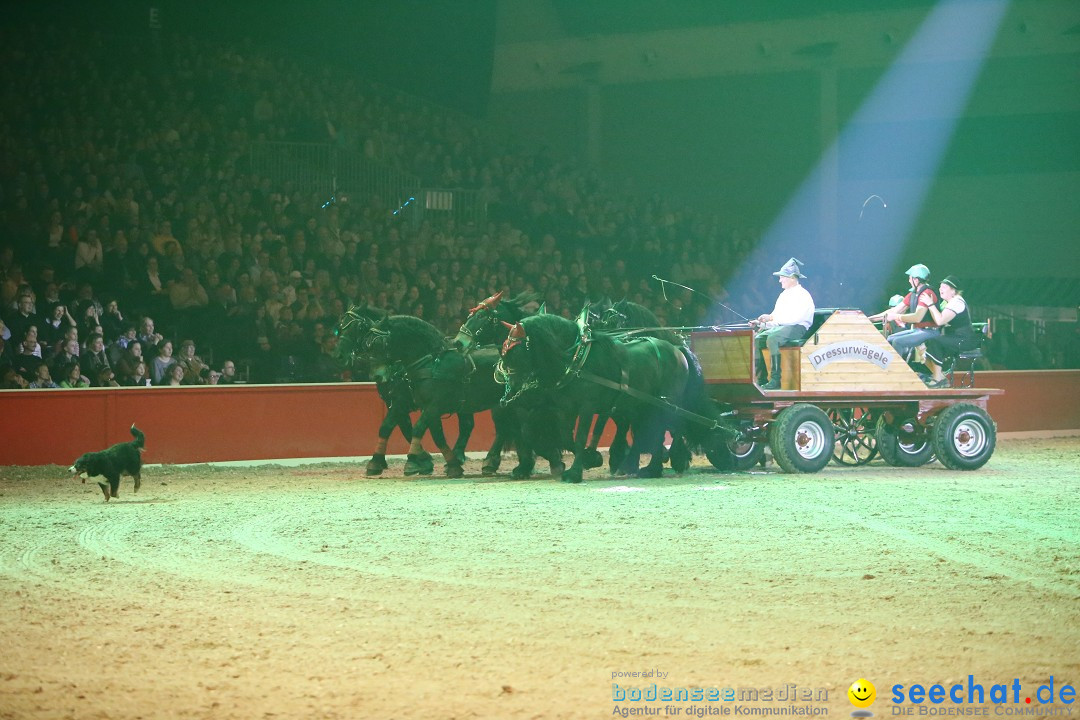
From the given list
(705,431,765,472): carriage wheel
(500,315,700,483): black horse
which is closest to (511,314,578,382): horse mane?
(500,315,700,483): black horse

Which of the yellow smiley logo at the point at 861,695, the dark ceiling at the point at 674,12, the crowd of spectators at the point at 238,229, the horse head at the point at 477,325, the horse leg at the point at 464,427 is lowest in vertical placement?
the yellow smiley logo at the point at 861,695

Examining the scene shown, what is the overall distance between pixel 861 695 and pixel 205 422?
1254 cm

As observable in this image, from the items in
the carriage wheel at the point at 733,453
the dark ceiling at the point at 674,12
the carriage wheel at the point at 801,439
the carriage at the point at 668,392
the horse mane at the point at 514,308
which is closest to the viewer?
the carriage at the point at 668,392

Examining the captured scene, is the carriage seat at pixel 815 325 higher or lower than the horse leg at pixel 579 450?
higher

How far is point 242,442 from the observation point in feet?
54.3

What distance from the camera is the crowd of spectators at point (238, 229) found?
17.4 m

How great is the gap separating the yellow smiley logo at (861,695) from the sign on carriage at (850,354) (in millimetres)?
9598

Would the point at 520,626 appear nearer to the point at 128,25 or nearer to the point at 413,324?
the point at 413,324

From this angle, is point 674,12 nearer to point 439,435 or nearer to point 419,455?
point 439,435

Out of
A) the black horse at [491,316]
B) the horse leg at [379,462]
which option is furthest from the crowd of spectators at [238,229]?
the horse leg at [379,462]

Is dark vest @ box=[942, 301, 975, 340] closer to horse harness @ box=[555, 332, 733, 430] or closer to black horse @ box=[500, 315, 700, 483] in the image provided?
horse harness @ box=[555, 332, 733, 430]

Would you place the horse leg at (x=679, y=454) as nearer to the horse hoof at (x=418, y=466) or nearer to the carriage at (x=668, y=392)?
the carriage at (x=668, y=392)

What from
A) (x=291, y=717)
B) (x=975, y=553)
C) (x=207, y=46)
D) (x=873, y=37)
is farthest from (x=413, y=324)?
(x=873, y=37)

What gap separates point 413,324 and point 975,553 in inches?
296
